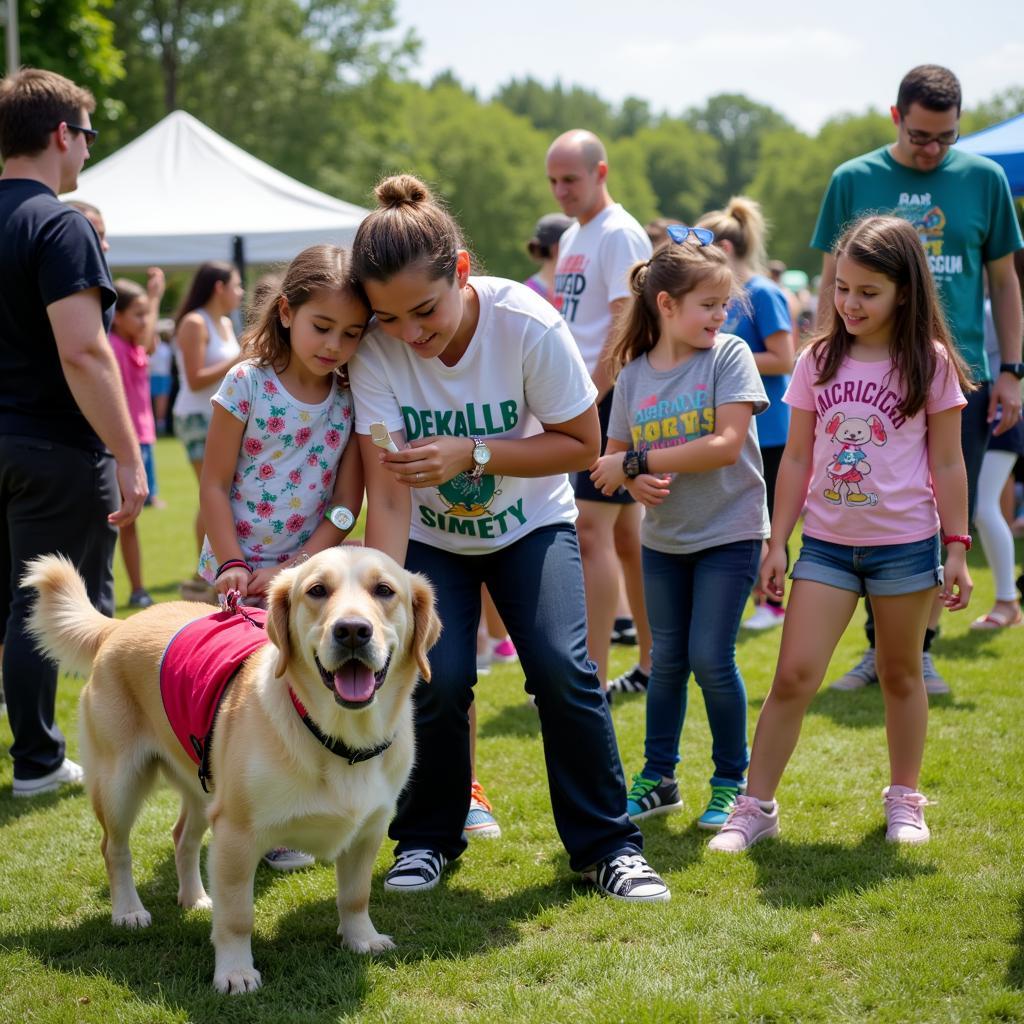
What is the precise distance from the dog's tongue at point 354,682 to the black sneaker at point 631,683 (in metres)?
3.41

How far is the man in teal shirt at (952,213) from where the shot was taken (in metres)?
5.36

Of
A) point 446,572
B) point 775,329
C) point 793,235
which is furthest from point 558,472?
point 793,235

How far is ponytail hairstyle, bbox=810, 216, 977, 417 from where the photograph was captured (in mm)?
4008

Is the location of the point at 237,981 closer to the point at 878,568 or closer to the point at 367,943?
the point at 367,943

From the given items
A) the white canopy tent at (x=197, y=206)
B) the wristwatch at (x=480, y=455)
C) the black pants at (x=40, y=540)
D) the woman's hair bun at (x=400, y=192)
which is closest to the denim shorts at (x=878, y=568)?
the wristwatch at (x=480, y=455)

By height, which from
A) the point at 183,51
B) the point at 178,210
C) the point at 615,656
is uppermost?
the point at 183,51

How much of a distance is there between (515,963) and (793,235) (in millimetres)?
75638

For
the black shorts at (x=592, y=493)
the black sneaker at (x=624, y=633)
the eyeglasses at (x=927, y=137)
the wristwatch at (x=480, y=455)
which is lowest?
the black sneaker at (x=624, y=633)

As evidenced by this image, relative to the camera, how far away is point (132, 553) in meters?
8.95

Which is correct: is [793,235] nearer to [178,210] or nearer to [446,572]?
[178,210]

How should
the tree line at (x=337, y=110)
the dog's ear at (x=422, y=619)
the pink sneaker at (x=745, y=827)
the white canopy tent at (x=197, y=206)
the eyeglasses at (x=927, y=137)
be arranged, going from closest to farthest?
the dog's ear at (x=422, y=619), the pink sneaker at (x=745, y=827), the eyeglasses at (x=927, y=137), the white canopy tent at (x=197, y=206), the tree line at (x=337, y=110)

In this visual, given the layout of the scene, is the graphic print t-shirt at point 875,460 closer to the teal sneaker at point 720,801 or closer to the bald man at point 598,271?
the teal sneaker at point 720,801

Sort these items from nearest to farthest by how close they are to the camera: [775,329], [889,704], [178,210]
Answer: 1. [889,704]
2. [775,329]
3. [178,210]

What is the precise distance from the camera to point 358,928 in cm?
348
